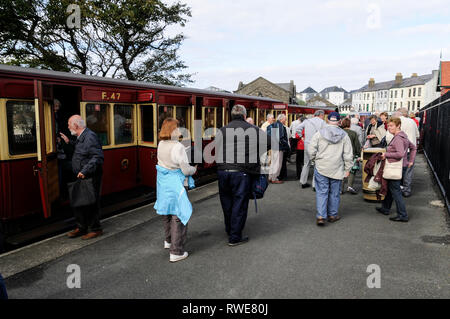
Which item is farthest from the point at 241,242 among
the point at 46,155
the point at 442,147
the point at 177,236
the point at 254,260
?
the point at 442,147

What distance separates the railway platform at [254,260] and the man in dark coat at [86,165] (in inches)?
8.6

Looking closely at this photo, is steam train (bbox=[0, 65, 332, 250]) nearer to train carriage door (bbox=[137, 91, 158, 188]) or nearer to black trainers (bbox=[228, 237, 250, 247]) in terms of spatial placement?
train carriage door (bbox=[137, 91, 158, 188])

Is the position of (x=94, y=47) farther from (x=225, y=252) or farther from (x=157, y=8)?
(x=225, y=252)

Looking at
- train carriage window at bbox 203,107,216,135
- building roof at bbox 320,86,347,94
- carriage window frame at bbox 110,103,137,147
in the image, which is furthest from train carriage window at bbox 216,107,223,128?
building roof at bbox 320,86,347,94

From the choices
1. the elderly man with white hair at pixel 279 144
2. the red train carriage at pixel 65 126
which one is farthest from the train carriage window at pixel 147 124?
the elderly man with white hair at pixel 279 144

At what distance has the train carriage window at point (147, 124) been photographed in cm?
723

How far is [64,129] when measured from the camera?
21.4ft

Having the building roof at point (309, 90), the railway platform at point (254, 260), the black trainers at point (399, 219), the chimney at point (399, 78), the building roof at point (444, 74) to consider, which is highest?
the building roof at point (309, 90)

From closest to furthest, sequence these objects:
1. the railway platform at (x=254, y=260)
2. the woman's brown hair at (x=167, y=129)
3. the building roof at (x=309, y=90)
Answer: the railway platform at (x=254, y=260) < the woman's brown hair at (x=167, y=129) < the building roof at (x=309, y=90)

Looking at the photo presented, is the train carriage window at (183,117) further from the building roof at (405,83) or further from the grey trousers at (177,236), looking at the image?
the building roof at (405,83)

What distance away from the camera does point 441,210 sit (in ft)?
20.1

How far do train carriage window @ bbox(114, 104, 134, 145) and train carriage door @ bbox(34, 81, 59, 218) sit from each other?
4.58 feet

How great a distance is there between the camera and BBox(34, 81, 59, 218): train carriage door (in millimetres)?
4588
